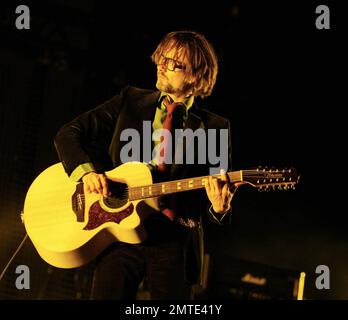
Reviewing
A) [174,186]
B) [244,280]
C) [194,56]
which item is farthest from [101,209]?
[244,280]

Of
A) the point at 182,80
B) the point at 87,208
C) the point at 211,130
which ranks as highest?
the point at 182,80

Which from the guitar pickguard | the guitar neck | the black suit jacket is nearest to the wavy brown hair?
the black suit jacket

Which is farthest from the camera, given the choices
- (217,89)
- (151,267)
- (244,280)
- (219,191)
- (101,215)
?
(217,89)

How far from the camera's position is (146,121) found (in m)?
3.14

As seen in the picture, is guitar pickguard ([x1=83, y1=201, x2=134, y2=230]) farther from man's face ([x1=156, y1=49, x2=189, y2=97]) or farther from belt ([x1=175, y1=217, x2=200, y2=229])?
man's face ([x1=156, y1=49, x2=189, y2=97])

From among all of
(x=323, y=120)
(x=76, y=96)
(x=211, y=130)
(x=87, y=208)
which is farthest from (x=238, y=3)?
(x=87, y=208)

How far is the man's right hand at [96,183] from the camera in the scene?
119 inches

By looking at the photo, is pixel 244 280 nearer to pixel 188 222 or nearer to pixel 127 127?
pixel 188 222

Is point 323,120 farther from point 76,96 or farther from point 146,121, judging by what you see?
point 146,121

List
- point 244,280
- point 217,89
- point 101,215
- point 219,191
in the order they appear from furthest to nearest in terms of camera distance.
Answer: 1. point 217,89
2. point 244,280
3. point 101,215
4. point 219,191

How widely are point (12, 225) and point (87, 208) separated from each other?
2547mm

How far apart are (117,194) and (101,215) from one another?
140mm

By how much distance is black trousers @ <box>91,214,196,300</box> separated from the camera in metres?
2.84

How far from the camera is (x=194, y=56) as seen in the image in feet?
10.5
